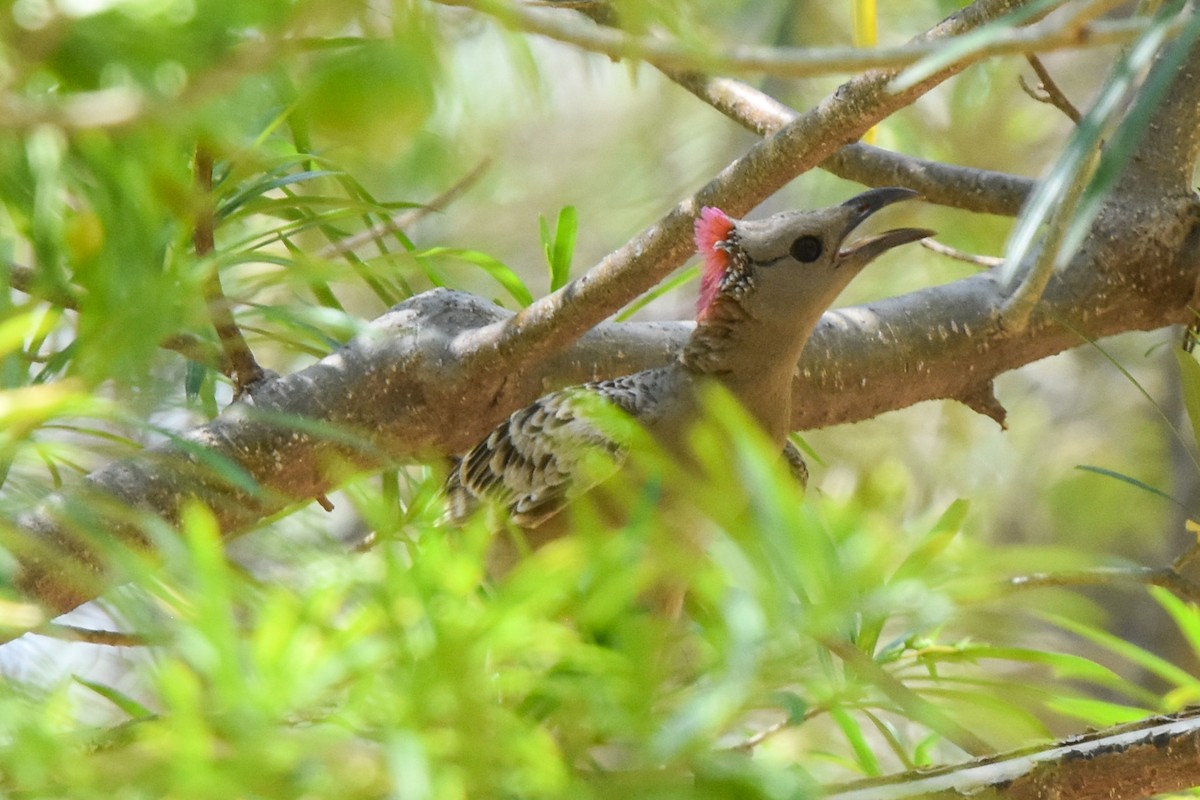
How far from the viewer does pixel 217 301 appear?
674 millimetres

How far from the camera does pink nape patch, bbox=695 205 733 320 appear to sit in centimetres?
152

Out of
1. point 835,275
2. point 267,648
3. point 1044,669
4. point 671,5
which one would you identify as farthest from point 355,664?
point 1044,669

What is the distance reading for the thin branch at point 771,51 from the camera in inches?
17.3

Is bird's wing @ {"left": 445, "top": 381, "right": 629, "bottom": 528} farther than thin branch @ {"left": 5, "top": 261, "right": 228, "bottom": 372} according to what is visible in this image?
Yes

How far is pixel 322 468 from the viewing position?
1279 millimetres

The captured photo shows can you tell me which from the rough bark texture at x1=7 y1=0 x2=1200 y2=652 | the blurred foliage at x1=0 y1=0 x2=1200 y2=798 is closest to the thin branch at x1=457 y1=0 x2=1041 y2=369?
the rough bark texture at x1=7 y1=0 x2=1200 y2=652

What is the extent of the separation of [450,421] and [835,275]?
501 millimetres

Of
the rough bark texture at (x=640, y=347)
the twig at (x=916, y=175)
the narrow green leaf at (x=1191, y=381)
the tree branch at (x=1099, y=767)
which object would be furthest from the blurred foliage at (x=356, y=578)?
the twig at (x=916, y=175)

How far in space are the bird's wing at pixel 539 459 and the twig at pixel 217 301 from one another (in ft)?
1.13

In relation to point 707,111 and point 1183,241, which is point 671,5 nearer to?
point 1183,241

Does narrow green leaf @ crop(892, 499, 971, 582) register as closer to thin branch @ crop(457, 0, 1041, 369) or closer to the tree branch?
the tree branch

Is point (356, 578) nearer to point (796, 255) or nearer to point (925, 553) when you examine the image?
point (925, 553)

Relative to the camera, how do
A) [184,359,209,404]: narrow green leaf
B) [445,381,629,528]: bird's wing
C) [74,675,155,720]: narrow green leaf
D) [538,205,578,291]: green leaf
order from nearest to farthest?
1. [74,675,155,720]: narrow green leaf
2. [184,359,209,404]: narrow green leaf
3. [445,381,629,528]: bird's wing
4. [538,205,578,291]: green leaf

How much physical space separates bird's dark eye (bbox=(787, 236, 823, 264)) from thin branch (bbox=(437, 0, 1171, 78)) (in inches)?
40.5
